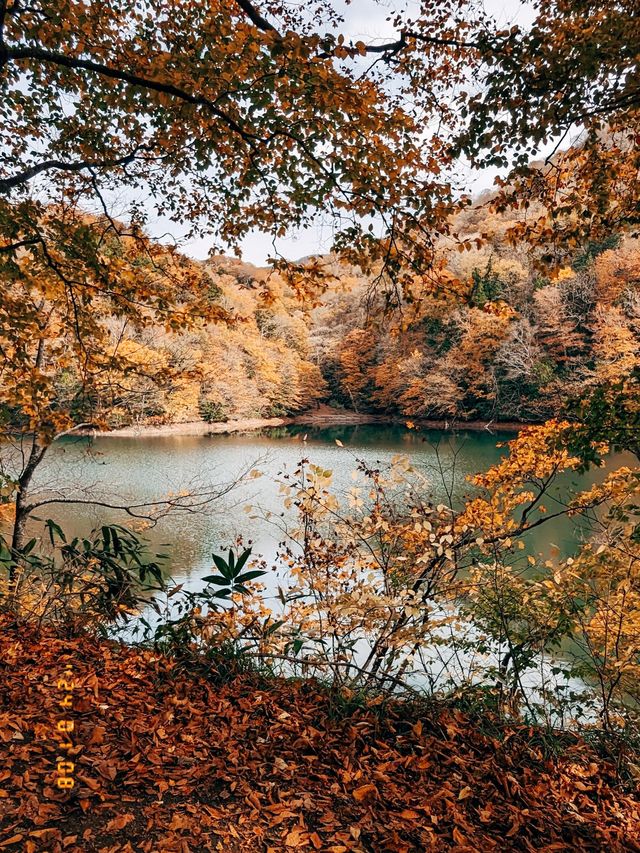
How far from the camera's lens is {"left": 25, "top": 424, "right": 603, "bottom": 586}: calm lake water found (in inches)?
382

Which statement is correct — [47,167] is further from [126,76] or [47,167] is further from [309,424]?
[309,424]

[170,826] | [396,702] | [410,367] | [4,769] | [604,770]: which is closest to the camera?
[170,826]

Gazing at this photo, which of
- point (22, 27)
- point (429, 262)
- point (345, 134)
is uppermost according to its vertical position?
point (22, 27)

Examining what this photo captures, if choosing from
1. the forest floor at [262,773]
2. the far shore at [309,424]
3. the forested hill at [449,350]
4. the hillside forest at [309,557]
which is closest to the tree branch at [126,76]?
the hillside forest at [309,557]

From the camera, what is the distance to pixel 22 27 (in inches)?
114

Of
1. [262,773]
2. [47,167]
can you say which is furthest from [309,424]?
[262,773]

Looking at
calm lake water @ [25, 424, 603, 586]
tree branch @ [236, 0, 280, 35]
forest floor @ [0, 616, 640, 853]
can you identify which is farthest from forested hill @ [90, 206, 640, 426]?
forest floor @ [0, 616, 640, 853]

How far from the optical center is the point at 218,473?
17469 millimetres

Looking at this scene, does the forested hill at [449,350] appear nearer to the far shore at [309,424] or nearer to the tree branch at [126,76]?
the far shore at [309,424]

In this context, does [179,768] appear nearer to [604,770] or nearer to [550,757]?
[550,757]

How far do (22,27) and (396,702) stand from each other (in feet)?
15.1

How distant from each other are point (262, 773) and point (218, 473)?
15962mm

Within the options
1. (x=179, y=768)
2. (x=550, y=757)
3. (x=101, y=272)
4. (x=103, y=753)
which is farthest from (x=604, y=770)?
(x=101, y=272)

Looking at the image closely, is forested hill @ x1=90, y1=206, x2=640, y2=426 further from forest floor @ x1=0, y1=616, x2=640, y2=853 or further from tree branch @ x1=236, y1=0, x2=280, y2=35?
forest floor @ x1=0, y1=616, x2=640, y2=853
